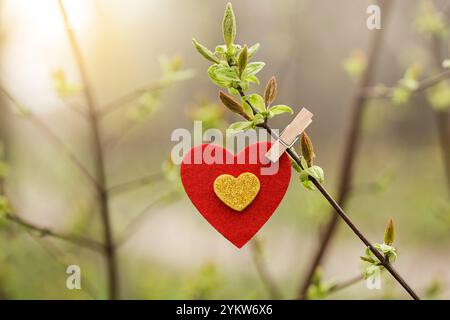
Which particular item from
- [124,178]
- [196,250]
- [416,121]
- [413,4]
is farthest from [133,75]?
[416,121]

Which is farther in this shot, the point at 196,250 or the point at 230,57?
the point at 196,250

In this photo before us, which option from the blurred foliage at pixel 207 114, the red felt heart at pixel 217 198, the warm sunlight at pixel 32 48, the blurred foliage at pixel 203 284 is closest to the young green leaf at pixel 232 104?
the red felt heart at pixel 217 198

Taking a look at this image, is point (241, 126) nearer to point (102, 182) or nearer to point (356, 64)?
point (102, 182)

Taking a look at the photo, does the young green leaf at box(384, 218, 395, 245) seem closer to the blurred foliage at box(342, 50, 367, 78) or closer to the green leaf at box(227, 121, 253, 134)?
the green leaf at box(227, 121, 253, 134)

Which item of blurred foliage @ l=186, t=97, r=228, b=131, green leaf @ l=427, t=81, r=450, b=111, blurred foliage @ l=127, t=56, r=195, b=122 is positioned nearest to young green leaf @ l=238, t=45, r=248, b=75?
blurred foliage @ l=127, t=56, r=195, b=122
